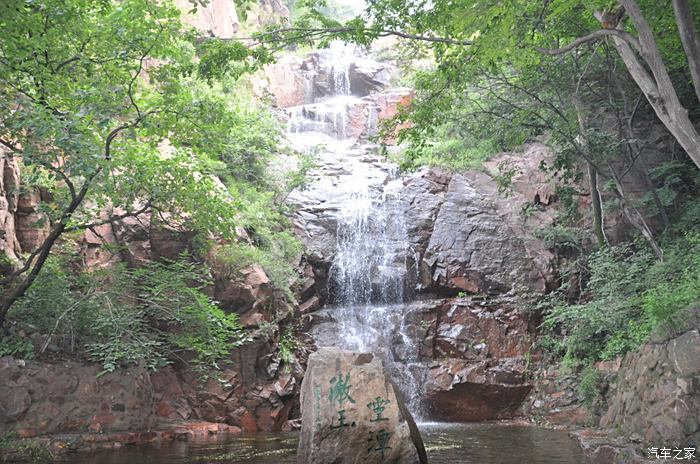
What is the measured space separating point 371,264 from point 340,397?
10190 mm

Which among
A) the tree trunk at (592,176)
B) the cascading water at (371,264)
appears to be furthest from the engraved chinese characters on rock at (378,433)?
the tree trunk at (592,176)

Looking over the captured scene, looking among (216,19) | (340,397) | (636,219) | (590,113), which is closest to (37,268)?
(340,397)

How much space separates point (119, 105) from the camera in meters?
8.53

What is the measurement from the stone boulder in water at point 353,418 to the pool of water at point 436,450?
46.1 inches

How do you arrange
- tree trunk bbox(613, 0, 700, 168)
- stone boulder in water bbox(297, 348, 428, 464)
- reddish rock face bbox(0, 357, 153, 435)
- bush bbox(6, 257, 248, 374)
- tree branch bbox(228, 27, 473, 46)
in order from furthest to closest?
1. bush bbox(6, 257, 248, 374)
2. tree branch bbox(228, 27, 473, 46)
3. reddish rock face bbox(0, 357, 153, 435)
4. tree trunk bbox(613, 0, 700, 168)
5. stone boulder in water bbox(297, 348, 428, 464)

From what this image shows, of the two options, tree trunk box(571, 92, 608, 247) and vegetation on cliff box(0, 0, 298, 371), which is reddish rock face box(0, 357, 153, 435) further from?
tree trunk box(571, 92, 608, 247)

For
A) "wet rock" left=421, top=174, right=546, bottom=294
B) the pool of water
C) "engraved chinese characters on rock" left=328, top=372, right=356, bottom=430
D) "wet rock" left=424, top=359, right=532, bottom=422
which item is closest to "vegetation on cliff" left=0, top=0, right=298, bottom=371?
the pool of water

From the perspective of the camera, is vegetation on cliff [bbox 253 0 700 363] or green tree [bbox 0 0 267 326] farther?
vegetation on cliff [bbox 253 0 700 363]

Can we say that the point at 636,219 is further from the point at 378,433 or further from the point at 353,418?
the point at 353,418

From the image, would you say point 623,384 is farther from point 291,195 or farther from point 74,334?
point 291,195

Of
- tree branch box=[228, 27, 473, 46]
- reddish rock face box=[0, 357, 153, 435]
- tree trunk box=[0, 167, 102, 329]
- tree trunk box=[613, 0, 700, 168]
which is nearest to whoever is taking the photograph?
tree trunk box=[613, 0, 700, 168]

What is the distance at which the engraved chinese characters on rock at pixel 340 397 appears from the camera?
6520 mm

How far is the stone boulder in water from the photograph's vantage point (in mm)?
6441

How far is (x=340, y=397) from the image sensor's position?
665 centimetres
